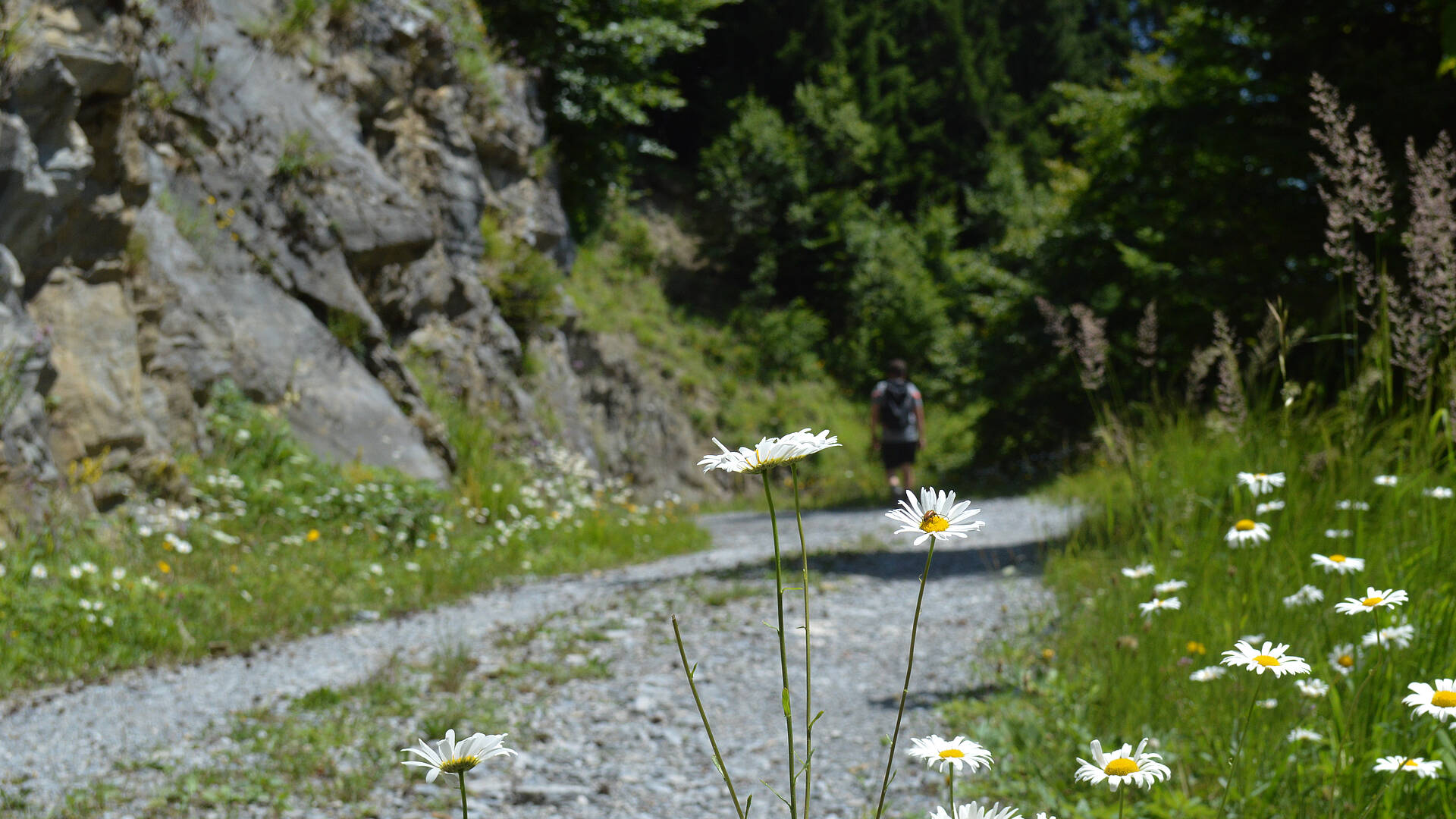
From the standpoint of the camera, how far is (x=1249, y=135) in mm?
6625

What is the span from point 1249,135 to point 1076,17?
23.8 metres

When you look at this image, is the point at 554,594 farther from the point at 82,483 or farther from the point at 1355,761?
the point at 1355,761

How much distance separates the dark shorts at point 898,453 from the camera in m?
10.3

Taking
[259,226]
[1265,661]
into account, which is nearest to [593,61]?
[259,226]

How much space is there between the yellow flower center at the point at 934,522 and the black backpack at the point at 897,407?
9227mm

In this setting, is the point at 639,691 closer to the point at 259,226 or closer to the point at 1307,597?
the point at 1307,597

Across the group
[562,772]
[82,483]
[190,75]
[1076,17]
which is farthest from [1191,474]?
[1076,17]

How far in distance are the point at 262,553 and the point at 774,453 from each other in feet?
17.3

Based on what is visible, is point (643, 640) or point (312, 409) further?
point (312, 409)

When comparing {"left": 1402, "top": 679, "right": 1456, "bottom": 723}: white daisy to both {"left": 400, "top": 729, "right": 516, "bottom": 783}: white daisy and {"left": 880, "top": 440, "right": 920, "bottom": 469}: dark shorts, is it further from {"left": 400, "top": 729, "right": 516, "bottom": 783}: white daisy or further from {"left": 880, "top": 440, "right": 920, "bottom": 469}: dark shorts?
{"left": 880, "top": 440, "right": 920, "bottom": 469}: dark shorts

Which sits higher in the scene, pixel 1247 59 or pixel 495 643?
pixel 1247 59

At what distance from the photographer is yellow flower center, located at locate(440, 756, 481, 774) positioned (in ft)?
3.04

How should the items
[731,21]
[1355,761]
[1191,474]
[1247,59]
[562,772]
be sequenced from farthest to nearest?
[731,21] → [1247,59] → [1191,474] → [562,772] → [1355,761]

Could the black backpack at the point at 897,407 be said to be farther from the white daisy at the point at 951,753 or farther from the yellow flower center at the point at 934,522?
the yellow flower center at the point at 934,522
